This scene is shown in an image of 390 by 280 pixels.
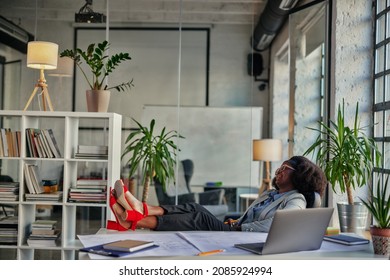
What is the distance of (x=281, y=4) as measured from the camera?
6652 mm

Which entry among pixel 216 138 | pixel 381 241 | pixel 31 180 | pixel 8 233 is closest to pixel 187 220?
pixel 381 241

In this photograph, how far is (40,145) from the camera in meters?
4.76

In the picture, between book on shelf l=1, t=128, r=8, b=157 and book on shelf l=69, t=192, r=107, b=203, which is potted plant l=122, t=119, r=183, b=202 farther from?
book on shelf l=1, t=128, r=8, b=157

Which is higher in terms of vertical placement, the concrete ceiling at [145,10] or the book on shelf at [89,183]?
the concrete ceiling at [145,10]

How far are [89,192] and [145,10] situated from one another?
2.64 metres

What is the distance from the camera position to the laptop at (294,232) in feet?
8.00

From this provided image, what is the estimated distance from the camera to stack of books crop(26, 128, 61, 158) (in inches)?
187

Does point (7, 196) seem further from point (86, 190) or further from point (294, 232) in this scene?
point (294, 232)

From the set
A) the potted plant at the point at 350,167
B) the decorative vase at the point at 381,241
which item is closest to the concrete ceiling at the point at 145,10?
the potted plant at the point at 350,167

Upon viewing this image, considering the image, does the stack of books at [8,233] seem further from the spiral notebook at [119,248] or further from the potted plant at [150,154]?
the spiral notebook at [119,248]

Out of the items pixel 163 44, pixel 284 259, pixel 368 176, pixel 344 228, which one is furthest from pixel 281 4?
pixel 284 259

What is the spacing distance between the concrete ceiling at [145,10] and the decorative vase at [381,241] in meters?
4.43
